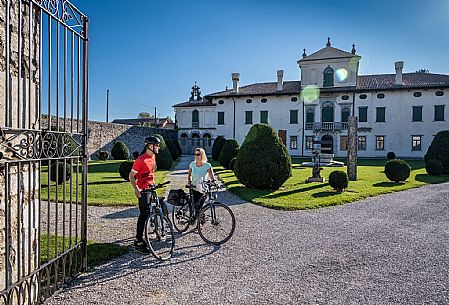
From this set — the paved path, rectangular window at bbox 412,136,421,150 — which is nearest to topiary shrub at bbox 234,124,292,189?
the paved path

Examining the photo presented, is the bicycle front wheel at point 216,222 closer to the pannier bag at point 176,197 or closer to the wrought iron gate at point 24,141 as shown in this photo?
the pannier bag at point 176,197

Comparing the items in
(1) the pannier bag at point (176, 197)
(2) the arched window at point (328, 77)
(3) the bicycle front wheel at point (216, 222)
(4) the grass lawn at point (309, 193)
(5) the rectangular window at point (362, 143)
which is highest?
(2) the arched window at point (328, 77)

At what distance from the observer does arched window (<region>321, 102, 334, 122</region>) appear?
117ft

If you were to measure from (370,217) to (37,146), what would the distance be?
6.86 metres

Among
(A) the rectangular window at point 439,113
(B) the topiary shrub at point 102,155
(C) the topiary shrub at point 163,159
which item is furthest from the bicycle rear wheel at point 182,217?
(A) the rectangular window at point 439,113

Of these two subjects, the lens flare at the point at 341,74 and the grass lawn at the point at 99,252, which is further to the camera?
the lens flare at the point at 341,74

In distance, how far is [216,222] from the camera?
5496 mm

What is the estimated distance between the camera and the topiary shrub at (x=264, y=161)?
10938 millimetres

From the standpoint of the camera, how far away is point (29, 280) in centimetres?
306

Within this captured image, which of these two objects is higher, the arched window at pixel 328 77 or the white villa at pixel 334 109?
the arched window at pixel 328 77

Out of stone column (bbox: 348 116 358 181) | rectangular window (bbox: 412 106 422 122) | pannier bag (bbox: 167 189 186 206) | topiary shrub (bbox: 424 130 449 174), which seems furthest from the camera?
rectangular window (bbox: 412 106 422 122)

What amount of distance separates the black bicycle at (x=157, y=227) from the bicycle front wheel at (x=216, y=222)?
62 centimetres

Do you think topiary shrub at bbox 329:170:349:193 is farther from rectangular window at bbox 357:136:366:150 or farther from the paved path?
rectangular window at bbox 357:136:366:150

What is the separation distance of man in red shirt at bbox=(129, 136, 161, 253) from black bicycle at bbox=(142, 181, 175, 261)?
84 mm
